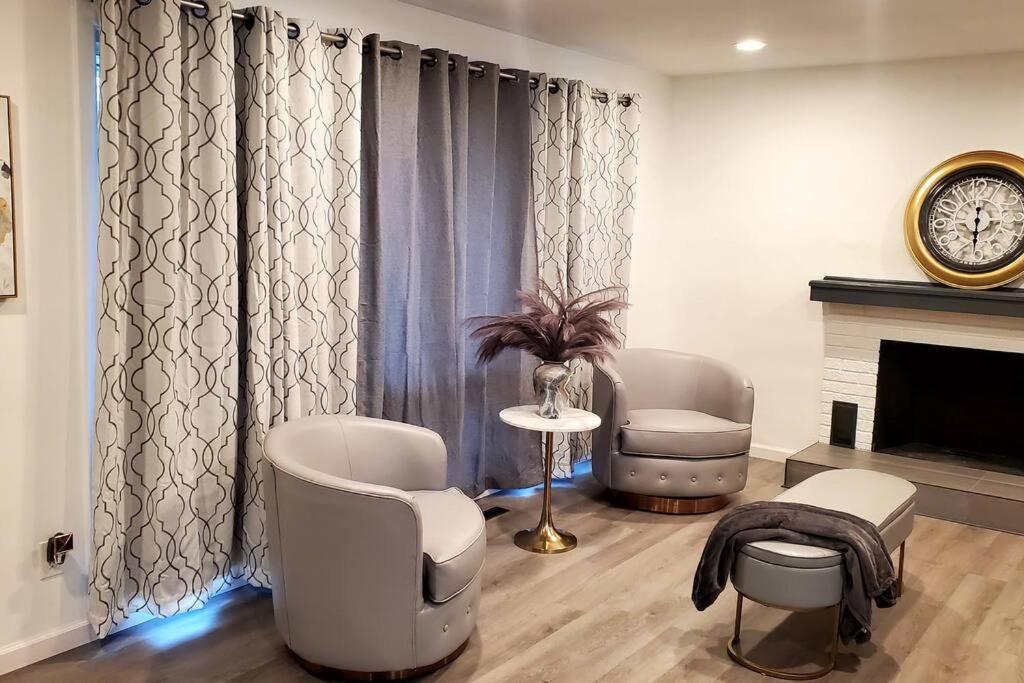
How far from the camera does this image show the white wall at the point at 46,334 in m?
2.76

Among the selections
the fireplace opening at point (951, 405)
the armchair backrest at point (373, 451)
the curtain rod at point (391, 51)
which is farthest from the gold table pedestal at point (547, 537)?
the fireplace opening at point (951, 405)

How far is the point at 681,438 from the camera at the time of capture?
443cm

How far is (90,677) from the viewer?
9.32 feet

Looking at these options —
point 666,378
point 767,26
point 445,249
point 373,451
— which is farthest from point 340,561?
point 767,26

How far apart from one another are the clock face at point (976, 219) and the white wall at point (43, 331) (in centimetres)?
426

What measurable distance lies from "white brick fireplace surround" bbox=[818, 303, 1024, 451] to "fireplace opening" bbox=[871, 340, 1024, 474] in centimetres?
6

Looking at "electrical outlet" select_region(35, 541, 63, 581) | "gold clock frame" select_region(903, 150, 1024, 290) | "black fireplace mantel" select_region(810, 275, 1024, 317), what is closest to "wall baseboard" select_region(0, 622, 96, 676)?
"electrical outlet" select_region(35, 541, 63, 581)

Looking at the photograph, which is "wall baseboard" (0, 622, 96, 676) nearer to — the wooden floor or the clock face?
the wooden floor

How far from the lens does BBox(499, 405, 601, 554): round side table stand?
3.82m

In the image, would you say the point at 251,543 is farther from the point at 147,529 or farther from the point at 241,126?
the point at 241,126

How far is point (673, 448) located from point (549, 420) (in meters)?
0.86

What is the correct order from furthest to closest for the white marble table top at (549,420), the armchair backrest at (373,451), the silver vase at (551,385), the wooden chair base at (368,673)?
1. the silver vase at (551,385)
2. the white marble table top at (549,420)
3. the armchair backrest at (373,451)
4. the wooden chair base at (368,673)

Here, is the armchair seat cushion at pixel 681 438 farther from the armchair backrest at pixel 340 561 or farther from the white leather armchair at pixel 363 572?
the armchair backrest at pixel 340 561

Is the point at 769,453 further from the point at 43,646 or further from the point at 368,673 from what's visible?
the point at 43,646
